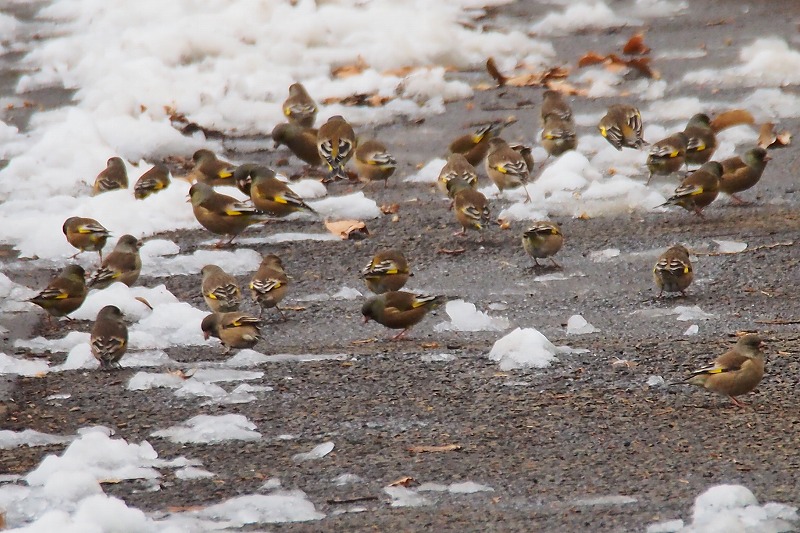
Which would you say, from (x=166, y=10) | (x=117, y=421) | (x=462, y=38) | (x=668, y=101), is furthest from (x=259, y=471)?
(x=166, y=10)

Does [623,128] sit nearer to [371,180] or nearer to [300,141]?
[371,180]

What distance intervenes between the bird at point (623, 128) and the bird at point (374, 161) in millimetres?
2392

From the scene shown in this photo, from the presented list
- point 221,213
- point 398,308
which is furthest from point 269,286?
point 221,213

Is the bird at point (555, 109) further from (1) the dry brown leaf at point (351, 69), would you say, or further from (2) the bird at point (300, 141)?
(1) the dry brown leaf at point (351, 69)

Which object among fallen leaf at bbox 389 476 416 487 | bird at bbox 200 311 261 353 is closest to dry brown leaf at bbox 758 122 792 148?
bird at bbox 200 311 261 353

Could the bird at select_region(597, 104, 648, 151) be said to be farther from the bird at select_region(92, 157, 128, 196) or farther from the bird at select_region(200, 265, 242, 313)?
the bird at select_region(200, 265, 242, 313)

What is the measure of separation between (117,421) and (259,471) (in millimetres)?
1333

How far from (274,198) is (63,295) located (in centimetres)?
323

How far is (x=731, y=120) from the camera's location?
51.6 feet

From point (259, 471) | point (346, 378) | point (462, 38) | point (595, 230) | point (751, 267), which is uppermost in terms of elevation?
point (462, 38)

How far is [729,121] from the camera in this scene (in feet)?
51.6

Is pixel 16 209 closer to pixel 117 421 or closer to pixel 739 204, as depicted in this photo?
pixel 117 421

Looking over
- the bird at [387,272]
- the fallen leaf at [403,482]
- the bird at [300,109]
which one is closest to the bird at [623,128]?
the bird at [300,109]

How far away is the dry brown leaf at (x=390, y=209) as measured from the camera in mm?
13444
